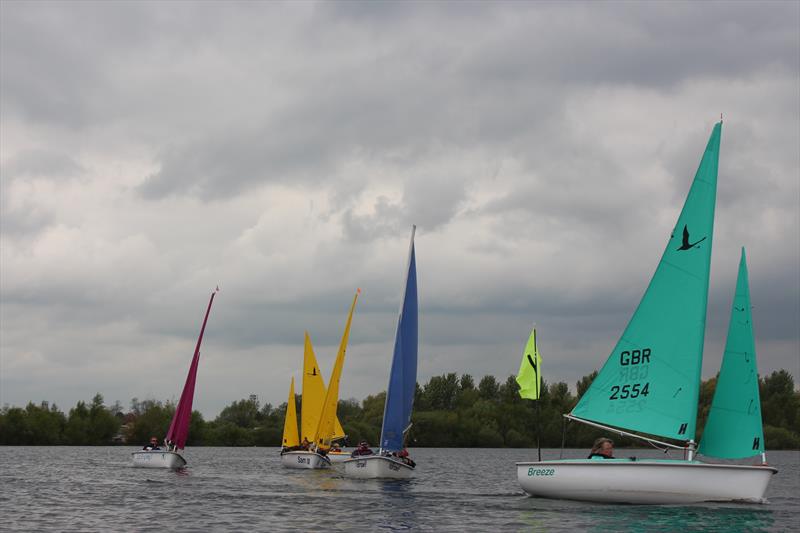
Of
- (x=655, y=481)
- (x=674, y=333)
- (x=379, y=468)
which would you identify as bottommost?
(x=655, y=481)

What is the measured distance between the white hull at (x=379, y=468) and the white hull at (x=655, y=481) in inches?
583

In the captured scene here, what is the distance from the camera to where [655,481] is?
28.8 metres

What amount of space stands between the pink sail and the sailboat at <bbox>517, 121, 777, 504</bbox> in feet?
98.8

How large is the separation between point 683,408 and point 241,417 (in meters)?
125

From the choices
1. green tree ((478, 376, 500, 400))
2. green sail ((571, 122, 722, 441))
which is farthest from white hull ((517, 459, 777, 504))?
green tree ((478, 376, 500, 400))

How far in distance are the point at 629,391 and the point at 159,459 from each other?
116 ft

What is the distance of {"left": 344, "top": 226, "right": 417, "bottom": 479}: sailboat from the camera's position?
4584 centimetres

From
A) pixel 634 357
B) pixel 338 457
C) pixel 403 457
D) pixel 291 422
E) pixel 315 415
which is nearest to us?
pixel 634 357

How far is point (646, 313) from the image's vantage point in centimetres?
3216

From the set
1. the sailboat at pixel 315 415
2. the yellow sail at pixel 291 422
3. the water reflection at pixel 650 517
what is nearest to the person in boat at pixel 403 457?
the sailboat at pixel 315 415

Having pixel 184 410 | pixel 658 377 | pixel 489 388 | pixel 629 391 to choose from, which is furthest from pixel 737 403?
pixel 489 388

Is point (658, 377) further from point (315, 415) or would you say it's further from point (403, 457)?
point (315, 415)

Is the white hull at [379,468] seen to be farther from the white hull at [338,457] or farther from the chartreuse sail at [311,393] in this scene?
the chartreuse sail at [311,393]

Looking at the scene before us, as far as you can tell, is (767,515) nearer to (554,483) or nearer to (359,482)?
(554,483)
